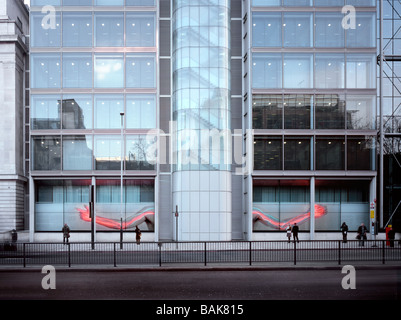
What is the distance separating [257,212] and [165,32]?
1836 centimetres

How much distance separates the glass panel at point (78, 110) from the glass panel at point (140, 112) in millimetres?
3369

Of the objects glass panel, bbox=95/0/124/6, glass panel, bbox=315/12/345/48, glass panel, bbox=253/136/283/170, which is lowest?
glass panel, bbox=253/136/283/170

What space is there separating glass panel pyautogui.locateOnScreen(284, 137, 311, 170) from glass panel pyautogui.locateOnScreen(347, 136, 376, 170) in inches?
135

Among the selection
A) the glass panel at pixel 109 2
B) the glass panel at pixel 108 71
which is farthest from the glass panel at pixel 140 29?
the glass panel at pixel 108 71

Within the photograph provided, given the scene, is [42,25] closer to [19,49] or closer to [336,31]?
[19,49]

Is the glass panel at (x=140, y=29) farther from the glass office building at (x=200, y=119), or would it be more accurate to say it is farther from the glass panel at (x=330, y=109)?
the glass panel at (x=330, y=109)

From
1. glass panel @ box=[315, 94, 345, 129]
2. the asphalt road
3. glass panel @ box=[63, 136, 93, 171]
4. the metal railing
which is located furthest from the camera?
glass panel @ box=[63, 136, 93, 171]

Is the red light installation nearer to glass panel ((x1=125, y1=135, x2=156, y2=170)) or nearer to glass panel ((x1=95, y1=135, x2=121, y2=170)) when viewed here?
glass panel ((x1=125, y1=135, x2=156, y2=170))

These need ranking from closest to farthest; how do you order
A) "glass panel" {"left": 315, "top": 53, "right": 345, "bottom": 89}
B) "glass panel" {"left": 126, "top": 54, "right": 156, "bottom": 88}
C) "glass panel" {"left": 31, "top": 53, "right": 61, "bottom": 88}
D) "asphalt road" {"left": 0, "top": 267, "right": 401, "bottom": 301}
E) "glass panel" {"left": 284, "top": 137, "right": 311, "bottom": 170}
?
1. "asphalt road" {"left": 0, "top": 267, "right": 401, "bottom": 301}
2. "glass panel" {"left": 284, "top": 137, "right": 311, "bottom": 170}
3. "glass panel" {"left": 315, "top": 53, "right": 345, "bottom": 89}
4. "glass panel" {"left": 31, "top": 53, "right": 61, "bottom": 88}
5. "glass panel" {"left": 126, "top": 54, "right": 156, "bottom": 88}

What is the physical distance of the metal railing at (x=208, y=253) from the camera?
54.1ft

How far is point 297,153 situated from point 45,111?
72.4ft

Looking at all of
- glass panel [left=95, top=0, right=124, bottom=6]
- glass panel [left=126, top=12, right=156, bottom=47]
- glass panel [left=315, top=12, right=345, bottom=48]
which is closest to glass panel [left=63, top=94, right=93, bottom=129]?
glass panel [left=126, top=12, right=156, bottom=47]

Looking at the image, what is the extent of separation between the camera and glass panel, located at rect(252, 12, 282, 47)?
32.4 m

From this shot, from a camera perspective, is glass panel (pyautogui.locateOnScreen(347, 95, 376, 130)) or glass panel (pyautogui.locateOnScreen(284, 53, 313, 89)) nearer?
glass panel (pyautogui.locateOnScreen(347, 95, 376, 130))
